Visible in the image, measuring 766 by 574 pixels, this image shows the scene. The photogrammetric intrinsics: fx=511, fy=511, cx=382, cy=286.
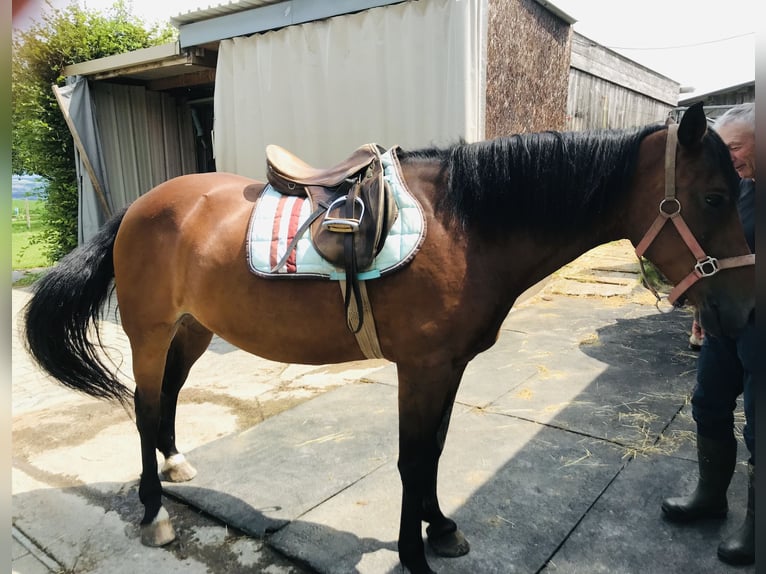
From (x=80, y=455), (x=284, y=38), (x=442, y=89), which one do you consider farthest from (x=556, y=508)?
(x=284, y=38)

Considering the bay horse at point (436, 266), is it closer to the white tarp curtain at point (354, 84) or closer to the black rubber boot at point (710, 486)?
the black rubber boot at point (710, 486)

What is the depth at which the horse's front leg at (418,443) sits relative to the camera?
5.99 ft

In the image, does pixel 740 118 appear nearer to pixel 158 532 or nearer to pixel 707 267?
pixel 707 267

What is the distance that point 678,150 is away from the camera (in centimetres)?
154

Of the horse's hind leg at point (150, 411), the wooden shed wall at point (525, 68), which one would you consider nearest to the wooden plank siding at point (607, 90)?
→ the wooden shed wall at point (525, 68)

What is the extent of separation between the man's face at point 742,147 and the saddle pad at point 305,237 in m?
1.10

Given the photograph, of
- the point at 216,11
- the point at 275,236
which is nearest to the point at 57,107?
the point at 216,11

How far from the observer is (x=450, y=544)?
2.05m

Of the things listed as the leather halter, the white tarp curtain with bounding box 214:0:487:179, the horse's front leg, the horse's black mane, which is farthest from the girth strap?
the white tarp curtain with bounding box 214:0:487:179

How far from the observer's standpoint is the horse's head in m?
1.49

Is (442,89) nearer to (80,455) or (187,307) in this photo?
(187,307)

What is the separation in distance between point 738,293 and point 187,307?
204 centimetres

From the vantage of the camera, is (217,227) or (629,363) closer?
(217,227)

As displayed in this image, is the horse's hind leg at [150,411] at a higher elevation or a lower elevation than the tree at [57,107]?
lower
